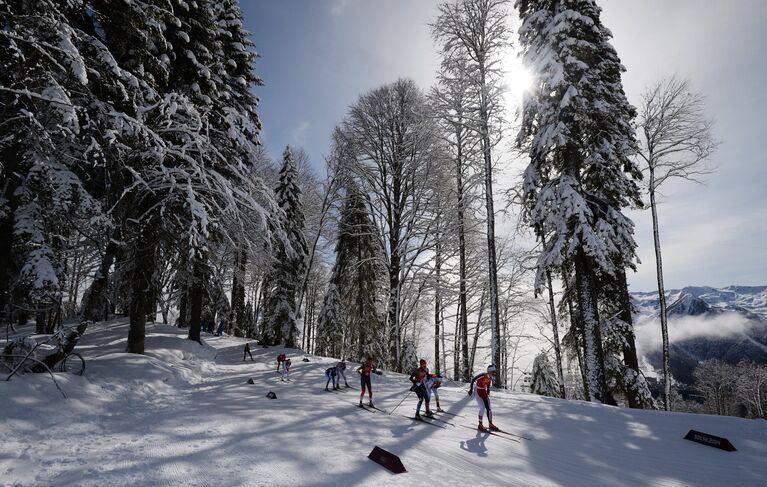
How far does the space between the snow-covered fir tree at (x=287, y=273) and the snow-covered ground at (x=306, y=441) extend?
1228 centimetres

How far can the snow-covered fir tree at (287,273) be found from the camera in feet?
75.8

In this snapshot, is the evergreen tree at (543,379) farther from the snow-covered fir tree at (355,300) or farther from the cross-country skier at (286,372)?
the cross-country skier at (286,372)

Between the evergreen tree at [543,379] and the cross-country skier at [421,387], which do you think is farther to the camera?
the evergreen tree at [543,379]

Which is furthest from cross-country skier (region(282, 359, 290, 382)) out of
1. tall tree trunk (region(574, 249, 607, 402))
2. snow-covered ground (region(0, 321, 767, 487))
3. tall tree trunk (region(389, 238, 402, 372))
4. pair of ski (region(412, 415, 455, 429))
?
tall tree trunk (region(574, 249, 607, 402))

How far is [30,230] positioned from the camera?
8945 millimetres

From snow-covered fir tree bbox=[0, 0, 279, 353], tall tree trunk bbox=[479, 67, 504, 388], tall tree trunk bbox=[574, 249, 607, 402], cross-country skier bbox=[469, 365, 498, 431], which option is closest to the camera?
snow-covered fir tree bbox=[0, 0, 279, 353]

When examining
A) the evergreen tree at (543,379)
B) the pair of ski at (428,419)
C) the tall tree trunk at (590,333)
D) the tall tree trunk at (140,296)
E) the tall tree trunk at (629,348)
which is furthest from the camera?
the evergreen tree at (543,379)

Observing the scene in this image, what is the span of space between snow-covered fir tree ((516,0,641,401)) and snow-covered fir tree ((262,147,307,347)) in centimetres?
1489

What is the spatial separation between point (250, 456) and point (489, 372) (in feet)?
19.6

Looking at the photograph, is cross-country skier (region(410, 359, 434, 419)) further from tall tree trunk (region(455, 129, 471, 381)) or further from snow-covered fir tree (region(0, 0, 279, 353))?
tall tree trunk (region(455, 129, 471, 381))

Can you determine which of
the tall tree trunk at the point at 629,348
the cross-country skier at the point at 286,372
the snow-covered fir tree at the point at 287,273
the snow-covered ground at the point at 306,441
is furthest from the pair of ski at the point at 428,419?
the snow-covered fir tree at the point at 287,273

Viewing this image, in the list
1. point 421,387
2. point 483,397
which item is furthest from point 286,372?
point 483,397

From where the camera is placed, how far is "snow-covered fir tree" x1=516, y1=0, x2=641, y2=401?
11.9 metres

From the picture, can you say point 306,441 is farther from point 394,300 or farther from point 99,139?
point 99,139
